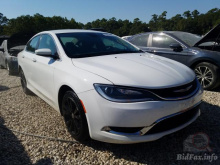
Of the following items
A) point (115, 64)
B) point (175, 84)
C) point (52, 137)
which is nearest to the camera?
point (175, 84)

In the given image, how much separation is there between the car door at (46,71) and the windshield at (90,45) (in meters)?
0.23

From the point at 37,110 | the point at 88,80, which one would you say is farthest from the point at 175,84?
the point at 37,110

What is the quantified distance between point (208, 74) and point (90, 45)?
299cm

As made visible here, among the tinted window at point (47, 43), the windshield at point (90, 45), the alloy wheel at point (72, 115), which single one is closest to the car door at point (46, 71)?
the tinted window at point (47, 43)

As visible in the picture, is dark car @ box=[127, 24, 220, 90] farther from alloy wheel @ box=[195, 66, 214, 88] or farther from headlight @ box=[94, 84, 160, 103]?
headlight @ box=[94, 84, 160, 103]

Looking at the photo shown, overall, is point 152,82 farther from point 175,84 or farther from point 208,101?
point 208,101

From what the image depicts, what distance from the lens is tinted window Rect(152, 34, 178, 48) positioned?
5.08m

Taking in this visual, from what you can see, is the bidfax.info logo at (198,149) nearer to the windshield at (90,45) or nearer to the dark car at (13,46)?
the windshield at (90,45)

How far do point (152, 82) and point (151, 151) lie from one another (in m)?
0.88

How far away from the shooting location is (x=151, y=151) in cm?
224

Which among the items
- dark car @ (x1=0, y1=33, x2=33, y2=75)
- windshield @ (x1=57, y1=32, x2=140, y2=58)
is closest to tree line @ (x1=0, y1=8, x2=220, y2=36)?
dark car @ (x1=0, y1=33, x2=33, y2=75)

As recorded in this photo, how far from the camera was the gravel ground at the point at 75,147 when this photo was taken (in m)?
2.13

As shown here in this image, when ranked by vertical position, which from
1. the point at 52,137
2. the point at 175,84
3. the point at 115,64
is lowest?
the point at 52,137

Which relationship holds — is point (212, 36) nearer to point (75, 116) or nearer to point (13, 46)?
point (75, 116)
